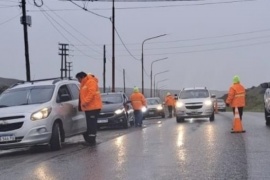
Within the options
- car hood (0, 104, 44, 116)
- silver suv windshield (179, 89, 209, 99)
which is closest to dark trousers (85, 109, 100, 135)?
car hood (0, 104, 44, 116)

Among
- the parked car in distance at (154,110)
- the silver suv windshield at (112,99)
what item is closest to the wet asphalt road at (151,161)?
the silver suv windshield at (112,99)

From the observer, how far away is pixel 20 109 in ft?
42.8

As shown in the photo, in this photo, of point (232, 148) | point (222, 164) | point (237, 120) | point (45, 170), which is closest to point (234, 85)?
point (237, 120)

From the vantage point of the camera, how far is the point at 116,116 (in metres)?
22.5

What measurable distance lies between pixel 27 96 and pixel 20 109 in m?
1.10

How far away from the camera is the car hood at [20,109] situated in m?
12.9

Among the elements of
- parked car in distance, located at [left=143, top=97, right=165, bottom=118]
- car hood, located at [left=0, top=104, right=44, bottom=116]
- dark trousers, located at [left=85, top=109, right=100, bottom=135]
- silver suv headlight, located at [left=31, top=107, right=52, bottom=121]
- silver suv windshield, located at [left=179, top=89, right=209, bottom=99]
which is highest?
silver suv windshield, located at [left=179, top=89, right=209, bottom=99]

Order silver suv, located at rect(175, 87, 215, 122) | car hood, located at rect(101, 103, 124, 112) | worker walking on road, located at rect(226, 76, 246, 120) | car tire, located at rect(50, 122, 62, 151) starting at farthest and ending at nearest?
silver suv, located at rect(175, 87, 215, 122) → car hood, located at rect(101, 103, 124, 112) → worker walking on road, located at rect(226, 76, 246, 120) → car tire, located at rect(50, 122, 62, 151)

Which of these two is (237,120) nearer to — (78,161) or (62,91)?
(62,91)

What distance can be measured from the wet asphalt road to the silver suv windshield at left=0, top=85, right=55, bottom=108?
130cm

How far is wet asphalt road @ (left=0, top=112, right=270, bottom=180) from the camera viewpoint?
8.70 m

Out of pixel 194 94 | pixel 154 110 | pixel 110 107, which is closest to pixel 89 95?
pixel 110 107

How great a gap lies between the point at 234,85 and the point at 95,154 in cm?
710

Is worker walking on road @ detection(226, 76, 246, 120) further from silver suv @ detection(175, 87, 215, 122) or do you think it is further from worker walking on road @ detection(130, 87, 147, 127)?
silver suv @ detection(175, 87, 215, 122)
